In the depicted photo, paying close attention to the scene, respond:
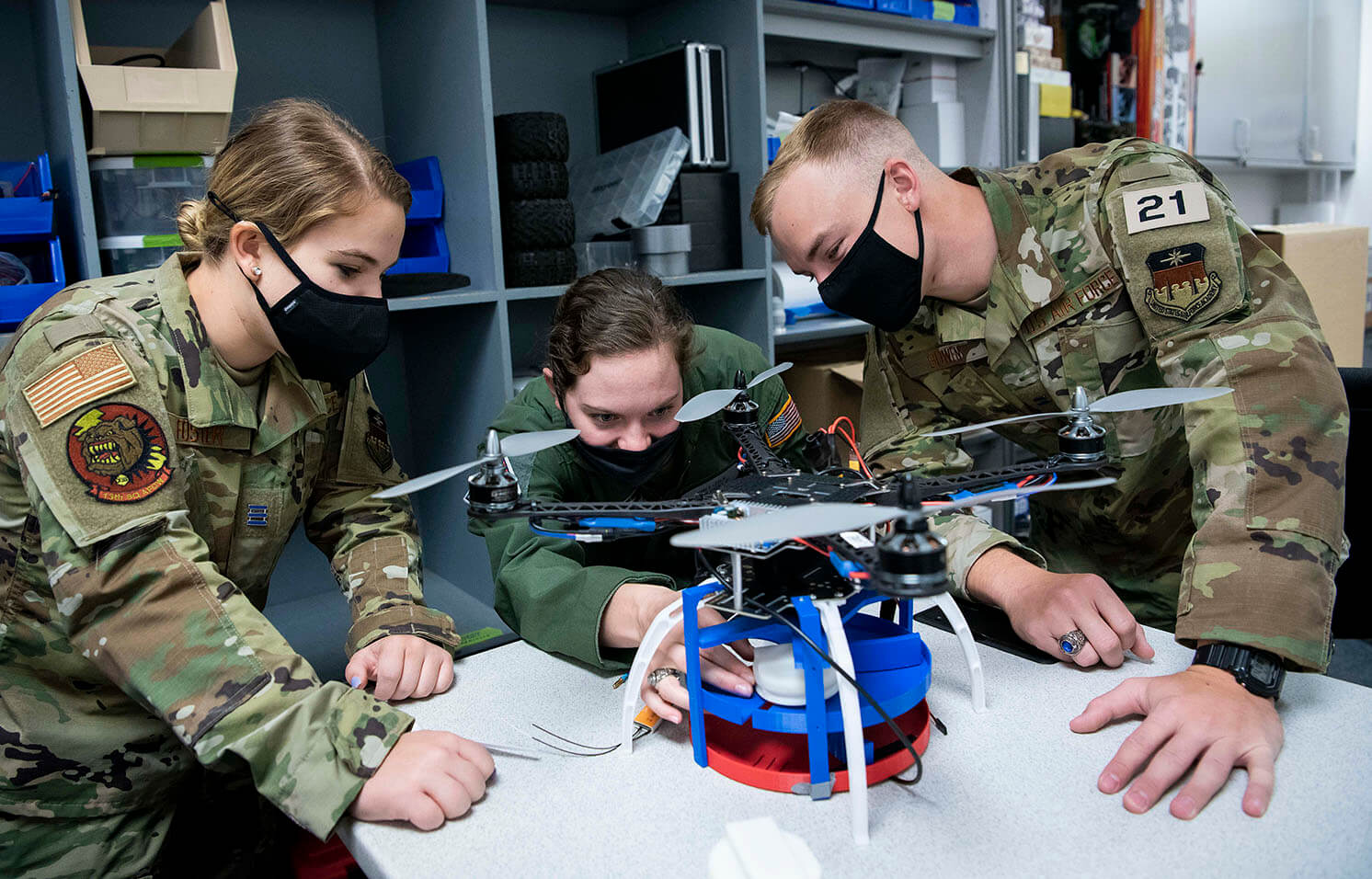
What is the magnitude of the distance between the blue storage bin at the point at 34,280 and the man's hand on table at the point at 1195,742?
1633 millimetres

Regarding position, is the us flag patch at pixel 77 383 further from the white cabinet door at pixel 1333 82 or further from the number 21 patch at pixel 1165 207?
the white cabinet door at pixel 1333 82

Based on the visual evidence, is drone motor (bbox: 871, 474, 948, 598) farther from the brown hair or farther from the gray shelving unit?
the gray shelving unit

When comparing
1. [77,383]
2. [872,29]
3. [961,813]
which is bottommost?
[961,813]

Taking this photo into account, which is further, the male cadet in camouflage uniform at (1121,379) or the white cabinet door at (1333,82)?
the white cabinet door at (1333,82)

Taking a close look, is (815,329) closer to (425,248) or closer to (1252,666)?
(425,248)

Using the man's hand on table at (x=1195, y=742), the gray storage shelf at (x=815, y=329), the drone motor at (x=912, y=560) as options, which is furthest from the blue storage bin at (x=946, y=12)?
the drone motor at (x=912, y=560)

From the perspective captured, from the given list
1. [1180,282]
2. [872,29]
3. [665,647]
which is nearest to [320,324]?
[665,647]

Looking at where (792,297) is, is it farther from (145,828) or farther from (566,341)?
(145,828)

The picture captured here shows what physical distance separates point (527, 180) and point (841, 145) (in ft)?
2.84

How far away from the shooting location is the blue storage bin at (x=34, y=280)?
1.55m

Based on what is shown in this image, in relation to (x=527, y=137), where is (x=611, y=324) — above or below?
below

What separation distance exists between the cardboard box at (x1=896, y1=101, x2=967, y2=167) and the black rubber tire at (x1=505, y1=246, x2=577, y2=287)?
1303mm

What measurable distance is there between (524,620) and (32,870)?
63 centimetres

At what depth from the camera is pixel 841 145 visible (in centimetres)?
137
